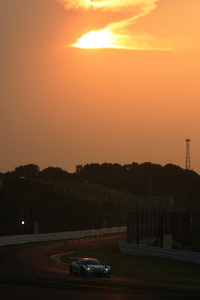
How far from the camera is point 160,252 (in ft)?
171

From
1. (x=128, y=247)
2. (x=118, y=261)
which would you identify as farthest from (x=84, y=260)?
(x=128, y=247)

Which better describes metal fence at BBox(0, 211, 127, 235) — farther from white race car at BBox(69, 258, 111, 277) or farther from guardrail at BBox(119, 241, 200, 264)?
white race car at BBox(69, 258, 111, 277)

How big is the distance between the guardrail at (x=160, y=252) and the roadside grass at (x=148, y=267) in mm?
612

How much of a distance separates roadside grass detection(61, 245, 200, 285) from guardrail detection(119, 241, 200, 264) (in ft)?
2.01

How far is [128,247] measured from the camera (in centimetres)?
5700

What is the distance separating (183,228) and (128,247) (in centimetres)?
3089

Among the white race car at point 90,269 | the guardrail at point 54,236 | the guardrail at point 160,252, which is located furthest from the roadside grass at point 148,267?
the guardrail at point 54,236

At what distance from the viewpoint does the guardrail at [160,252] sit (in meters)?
48.9

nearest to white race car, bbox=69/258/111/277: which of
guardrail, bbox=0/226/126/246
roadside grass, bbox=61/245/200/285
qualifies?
roadside grass, bbox=61/245/200/285

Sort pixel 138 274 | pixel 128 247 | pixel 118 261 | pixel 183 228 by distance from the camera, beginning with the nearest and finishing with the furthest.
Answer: pixel 138 274 < pixel 118 261 < pixel 128 247 < pixel 183 228

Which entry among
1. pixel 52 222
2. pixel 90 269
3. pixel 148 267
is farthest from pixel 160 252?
pixel 52 222

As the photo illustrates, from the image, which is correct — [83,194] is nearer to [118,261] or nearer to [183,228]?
[183,228]

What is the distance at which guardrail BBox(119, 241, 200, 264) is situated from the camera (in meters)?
48.9

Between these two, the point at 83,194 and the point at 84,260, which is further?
the point at 83,194
